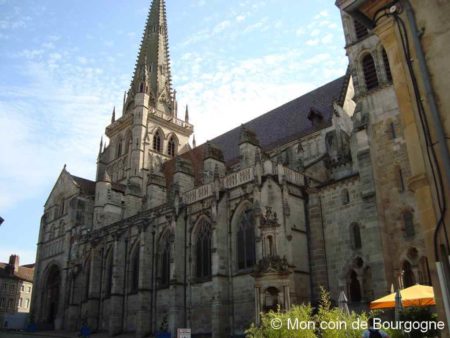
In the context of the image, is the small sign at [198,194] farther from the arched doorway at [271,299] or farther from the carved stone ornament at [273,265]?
the arched doorway at [271,299]

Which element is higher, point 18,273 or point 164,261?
point 18,273

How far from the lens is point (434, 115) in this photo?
5125 mm

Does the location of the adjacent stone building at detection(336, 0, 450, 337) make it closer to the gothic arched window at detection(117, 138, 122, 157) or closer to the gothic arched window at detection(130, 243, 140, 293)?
the gothic arched window at detection(130, 243, 140, 293)

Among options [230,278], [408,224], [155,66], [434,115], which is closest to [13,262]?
[155,66]

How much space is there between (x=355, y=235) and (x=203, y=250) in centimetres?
871

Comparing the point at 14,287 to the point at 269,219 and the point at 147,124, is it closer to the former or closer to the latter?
the point at 147,124

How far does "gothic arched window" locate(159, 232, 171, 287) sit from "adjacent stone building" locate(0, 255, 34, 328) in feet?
103

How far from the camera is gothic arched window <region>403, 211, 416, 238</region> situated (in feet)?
56.5

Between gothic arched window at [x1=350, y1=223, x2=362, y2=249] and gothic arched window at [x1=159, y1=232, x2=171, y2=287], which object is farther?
gothic arched window at [x1=159, y1=232, x2=171, y2=287]

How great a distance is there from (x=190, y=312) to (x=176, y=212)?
5568 millimetres

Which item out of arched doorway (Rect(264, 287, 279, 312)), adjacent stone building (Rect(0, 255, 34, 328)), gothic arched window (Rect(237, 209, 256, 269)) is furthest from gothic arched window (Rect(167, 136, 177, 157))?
arched doorway (Rect(264, 287, 279, 312))

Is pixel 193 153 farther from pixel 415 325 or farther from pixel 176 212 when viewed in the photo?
pixel 415 325

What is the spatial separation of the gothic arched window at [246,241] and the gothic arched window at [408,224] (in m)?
7.34

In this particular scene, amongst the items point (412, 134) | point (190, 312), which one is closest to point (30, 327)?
point (190, 312)
